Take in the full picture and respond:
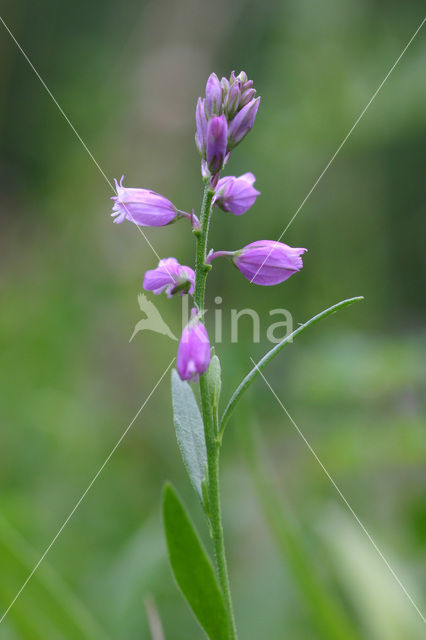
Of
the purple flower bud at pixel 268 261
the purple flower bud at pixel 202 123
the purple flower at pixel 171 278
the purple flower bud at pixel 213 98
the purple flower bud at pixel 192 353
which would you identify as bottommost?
the purple flower bud at pixel 192 353

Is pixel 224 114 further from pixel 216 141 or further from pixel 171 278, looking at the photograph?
pixel 171 278

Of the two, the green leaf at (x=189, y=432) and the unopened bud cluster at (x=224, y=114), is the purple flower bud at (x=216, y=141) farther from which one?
the green leaf at (x=189, y=432)

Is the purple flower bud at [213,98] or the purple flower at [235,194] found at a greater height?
the purple flower bud at [213,98]

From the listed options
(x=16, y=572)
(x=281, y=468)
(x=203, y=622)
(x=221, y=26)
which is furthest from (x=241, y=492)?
(x=221, y=26)

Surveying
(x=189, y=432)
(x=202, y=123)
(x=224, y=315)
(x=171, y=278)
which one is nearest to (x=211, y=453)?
(x=189, y=432)

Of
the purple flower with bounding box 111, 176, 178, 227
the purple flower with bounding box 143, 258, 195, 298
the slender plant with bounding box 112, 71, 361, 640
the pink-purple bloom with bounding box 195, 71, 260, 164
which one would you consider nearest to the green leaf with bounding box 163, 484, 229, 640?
the slender plant with bounding box 112, 71, 361, 640

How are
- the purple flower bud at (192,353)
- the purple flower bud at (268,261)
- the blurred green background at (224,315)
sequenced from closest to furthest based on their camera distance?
the purple flower bud at (192,353)
the purple flower bud at (268,261)
the blurred green background at (224,315)

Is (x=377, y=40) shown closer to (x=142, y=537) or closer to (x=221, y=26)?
(x=221, y=26)

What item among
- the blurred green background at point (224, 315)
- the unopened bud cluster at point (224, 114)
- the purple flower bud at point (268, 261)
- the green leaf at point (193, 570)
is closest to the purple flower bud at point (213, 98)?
the unopened bud cluster at point (224, 114)
